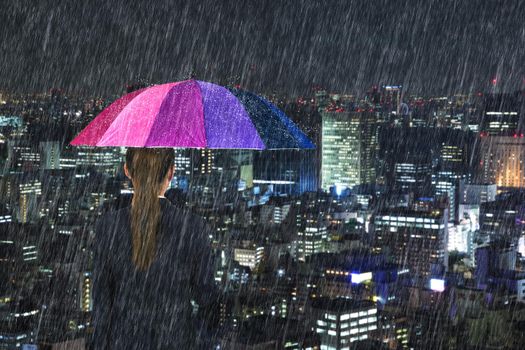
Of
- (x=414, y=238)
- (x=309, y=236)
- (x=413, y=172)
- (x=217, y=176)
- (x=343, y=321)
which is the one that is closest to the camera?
(x=343, y=321)

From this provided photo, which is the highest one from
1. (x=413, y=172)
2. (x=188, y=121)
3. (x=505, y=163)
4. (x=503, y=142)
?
(x=503, y=142)

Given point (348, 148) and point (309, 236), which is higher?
Answer: point (348, 148)

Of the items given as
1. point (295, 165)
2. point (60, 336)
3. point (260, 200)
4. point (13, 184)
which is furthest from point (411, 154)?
point (60, 336)

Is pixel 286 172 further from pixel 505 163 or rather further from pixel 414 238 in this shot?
pixel 414 238

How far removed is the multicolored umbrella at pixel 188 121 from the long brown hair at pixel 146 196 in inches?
3.5

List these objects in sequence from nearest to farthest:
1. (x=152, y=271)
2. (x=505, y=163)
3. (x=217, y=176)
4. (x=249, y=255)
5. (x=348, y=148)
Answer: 1. (x=152, y=271)
2. (x=249, y=255)
3. (x=217, y=176)
4. (x=505, y=163)
5. (x=348, y=148)

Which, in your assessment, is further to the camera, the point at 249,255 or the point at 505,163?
the point at 505,163

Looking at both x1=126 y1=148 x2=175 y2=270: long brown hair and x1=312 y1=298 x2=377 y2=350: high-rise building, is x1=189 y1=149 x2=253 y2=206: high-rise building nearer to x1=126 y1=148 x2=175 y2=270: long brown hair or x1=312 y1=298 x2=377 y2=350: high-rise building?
x1=312 y1=298 x2=377 y2=350: high-rise building

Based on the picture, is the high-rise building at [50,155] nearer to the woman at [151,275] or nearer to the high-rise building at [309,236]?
the high-rise building at [309,236]

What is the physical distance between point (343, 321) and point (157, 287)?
980 cm

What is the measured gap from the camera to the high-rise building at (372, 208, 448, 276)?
1719 cm

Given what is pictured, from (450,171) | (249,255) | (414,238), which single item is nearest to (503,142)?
(450,171)

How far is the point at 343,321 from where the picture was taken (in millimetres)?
10555

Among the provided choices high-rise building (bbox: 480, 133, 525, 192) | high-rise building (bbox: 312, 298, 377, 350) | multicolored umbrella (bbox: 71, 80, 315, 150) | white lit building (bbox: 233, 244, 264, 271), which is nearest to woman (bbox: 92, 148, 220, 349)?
multicolored umbrella (bbox: 71, 80, 315, 150)
